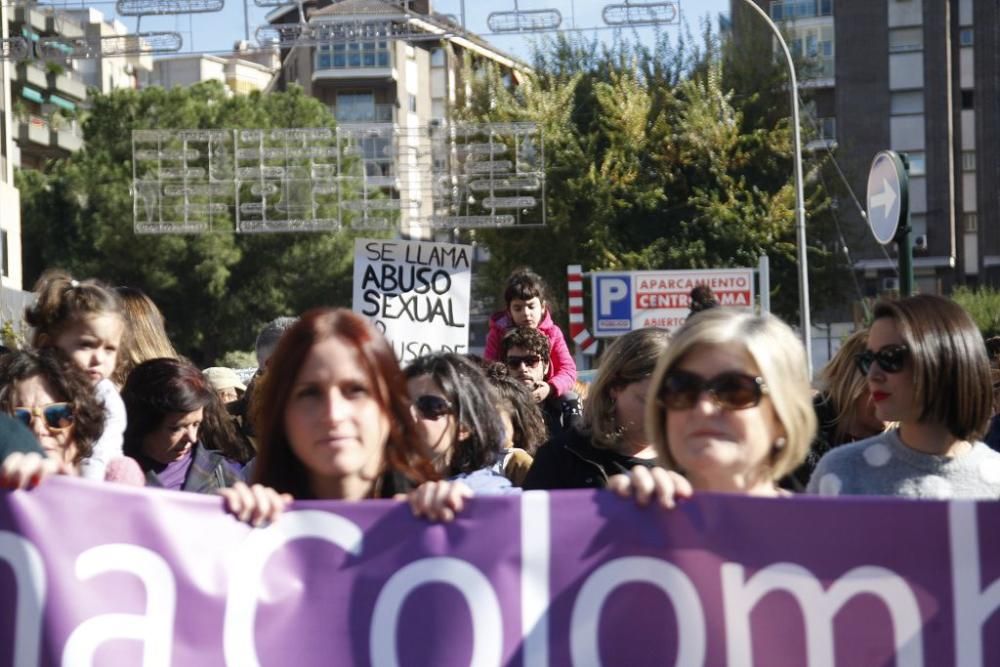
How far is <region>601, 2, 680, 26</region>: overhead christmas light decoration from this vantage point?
25172 mm

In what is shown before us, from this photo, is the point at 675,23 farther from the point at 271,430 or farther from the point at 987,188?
the point at 987,188

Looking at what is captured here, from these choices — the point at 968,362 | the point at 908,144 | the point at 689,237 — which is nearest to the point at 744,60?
the point at 689,237

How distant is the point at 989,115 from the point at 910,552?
174 feet

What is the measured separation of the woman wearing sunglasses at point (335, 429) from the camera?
351 cm

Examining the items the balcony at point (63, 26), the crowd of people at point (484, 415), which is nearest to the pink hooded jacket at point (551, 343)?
the crowd of people at point (484, 415)

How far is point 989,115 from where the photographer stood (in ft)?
178

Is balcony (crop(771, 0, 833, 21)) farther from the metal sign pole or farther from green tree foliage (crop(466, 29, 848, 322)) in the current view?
the metal sign pole

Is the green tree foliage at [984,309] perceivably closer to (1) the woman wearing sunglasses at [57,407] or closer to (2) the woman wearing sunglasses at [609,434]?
(2) the woman wearing sunglasses at [609,434]

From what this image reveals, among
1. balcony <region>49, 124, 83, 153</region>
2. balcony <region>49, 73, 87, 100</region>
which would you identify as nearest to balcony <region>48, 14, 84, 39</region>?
balcony <region>49, 73, 87, 100</region>

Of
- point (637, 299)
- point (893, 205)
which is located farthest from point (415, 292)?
point (637, 299)

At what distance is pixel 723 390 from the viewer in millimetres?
3498

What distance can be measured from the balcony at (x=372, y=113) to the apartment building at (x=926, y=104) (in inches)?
1198

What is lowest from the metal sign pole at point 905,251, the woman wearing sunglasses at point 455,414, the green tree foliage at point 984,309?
the green tree foliage at point 984,309

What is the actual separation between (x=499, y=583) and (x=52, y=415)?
58.1 inches
